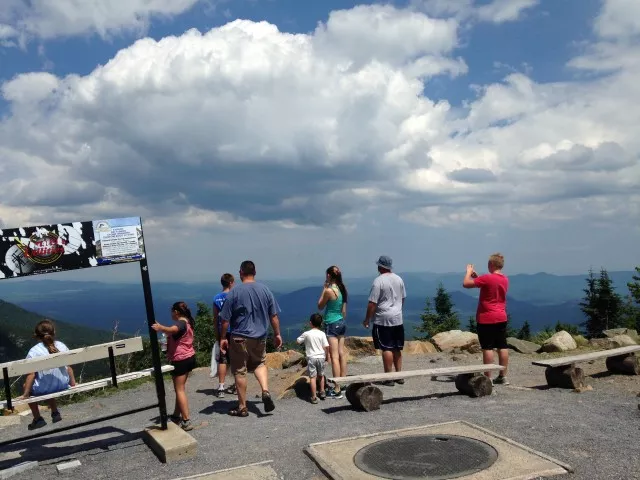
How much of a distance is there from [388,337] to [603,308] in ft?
195

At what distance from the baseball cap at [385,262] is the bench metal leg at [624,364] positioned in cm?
441

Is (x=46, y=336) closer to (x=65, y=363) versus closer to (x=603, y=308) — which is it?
(x=65, y=363)

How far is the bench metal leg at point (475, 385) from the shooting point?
790 cm

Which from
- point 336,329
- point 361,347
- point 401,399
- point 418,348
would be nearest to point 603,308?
point 418,348

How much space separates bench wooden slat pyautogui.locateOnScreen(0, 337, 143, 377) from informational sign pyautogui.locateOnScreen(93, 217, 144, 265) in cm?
100

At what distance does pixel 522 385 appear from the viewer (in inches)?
363

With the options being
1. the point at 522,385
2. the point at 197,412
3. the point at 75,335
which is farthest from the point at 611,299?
the point at 75,335

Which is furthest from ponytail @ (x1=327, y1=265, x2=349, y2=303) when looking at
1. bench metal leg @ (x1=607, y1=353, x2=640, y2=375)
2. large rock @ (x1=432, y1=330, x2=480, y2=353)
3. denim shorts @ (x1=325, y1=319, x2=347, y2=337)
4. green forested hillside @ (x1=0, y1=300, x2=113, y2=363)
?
green forested hillside @ (x1=0, y1=300, x2=113, y2=363)

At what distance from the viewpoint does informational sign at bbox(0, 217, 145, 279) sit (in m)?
5.53

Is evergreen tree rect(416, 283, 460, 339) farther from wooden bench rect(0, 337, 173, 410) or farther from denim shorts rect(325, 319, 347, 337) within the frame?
wooden bench rect(0, 337, 173, 410)

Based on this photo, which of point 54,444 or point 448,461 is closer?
point 448,461

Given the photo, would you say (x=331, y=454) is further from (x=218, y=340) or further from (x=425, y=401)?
(x=218, y=340)

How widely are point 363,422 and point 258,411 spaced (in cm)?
160

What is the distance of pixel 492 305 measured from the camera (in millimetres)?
8227
